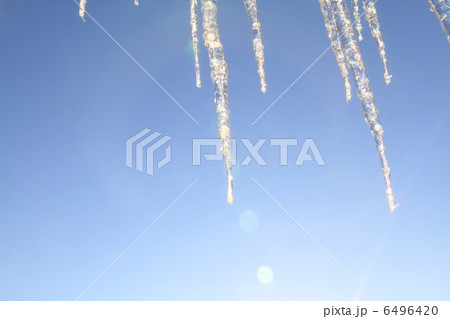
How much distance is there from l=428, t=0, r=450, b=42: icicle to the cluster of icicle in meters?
1.37

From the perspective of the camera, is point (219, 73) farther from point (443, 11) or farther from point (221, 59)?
point (443, 11)

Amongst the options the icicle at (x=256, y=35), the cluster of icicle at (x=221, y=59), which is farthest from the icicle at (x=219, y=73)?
the icicle at (x=256, y=35)

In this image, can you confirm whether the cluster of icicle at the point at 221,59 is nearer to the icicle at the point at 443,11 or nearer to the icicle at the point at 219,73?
the icicle at the point at 219,73

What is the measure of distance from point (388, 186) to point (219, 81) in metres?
1.46

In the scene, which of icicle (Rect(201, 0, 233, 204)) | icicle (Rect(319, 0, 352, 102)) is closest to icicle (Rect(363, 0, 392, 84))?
icicle (Rect(319, 0, 352, 102))

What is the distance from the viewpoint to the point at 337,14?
9.36ft

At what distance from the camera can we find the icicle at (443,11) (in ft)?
7.08

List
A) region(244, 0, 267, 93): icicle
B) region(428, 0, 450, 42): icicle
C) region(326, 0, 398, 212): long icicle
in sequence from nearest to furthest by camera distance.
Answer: region(428, 0, 450, 42): icicle < region(326, 0, 398, 212): long icicle < region(244, 0, 267, 93): icicle

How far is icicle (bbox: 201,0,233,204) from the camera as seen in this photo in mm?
2566

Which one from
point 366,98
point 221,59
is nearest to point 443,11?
point 366,98

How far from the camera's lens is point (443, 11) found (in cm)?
219

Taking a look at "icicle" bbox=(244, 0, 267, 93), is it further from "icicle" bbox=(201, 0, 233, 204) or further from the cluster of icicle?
"icicle" bbox=(201, 0, 233, 204)

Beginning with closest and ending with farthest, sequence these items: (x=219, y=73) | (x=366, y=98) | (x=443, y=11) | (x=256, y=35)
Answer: (x=443, y=11)
(x=366, y=98)
(x=219, y=73)
(x=256, y=35)

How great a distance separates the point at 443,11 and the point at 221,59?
4.95 ft
